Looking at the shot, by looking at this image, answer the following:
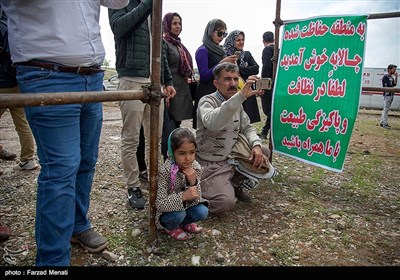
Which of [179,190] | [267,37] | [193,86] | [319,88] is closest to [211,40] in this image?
[193,86]

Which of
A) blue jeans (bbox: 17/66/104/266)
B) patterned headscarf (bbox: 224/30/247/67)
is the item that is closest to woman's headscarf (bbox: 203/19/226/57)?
patterned headscarf (bbox: 224/30/247/67)

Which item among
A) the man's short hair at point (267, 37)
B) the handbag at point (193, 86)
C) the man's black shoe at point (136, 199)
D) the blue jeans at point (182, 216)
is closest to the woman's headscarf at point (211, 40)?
the handbag at point (193, 86)

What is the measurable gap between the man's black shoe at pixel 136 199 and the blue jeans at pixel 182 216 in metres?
0.60

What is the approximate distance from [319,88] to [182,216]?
2.30 meters

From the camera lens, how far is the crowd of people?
5.59 ft

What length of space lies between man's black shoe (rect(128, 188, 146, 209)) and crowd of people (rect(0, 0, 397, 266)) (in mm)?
10

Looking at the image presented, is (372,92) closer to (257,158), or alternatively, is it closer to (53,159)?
(257,158)

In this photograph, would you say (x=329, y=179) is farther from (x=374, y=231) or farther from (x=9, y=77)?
(x=9, y=77)

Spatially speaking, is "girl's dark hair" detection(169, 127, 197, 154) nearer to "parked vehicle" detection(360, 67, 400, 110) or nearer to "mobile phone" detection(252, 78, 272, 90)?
"mobile phone" detection(252, 78, 272, 90)

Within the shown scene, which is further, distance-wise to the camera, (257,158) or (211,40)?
(211,40)

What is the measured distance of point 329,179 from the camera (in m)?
4.14

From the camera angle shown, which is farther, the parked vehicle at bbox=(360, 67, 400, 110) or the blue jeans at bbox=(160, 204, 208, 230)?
the parked vehicle at bbox=(360, 67, 400, 110)

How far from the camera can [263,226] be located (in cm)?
282

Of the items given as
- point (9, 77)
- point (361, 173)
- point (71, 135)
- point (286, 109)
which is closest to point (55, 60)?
point (71, 135)
